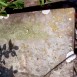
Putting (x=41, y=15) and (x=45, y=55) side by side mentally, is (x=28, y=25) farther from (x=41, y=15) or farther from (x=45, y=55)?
(x=45, y=55)

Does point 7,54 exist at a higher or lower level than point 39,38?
lower

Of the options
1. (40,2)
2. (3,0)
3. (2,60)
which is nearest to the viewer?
(3,0)

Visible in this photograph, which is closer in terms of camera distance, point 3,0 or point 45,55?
point 3,0

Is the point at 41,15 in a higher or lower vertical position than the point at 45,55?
higher

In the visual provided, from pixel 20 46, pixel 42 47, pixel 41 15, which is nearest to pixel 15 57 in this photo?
pixel 20 46

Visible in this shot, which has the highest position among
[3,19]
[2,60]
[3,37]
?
[3,19]

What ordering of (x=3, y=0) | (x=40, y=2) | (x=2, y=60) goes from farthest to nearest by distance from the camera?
(x=2, y=60)
(x=40, y=2)
(x=3, y=0)

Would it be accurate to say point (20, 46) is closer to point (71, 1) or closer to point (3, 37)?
point (3, 37)
